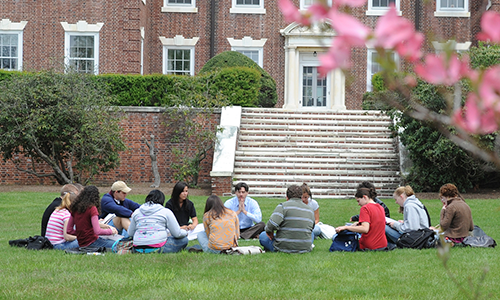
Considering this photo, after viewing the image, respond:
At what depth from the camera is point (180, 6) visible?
26672 mm

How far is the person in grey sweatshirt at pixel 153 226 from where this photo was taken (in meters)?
8.27

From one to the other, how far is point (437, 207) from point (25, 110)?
11.7 metres

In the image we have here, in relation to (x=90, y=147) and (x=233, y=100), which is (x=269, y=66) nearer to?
(x=233, y=100)

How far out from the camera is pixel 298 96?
26875mm

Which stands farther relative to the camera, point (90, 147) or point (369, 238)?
point (90, 147)

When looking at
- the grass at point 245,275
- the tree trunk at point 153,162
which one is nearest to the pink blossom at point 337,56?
the grass at point 245,275

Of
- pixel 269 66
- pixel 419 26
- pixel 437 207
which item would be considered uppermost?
pixel 419 26

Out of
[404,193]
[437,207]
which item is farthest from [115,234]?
[437,207]

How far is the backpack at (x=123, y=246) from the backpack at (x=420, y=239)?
13.6ft

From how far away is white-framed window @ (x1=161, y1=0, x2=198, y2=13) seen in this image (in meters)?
26.5

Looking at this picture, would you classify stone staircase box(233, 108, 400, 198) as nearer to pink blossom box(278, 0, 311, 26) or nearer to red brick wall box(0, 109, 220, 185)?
red brick wall box(0, 109, 220, 185)

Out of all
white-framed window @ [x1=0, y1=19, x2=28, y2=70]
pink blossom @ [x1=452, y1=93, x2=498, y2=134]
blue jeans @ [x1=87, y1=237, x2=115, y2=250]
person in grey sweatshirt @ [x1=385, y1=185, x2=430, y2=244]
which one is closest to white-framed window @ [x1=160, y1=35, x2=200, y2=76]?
white-framed window @ [x1=0, y1=19, x2=28, y2=70]

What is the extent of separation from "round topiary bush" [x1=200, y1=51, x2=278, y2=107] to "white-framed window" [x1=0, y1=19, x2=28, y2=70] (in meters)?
7.69

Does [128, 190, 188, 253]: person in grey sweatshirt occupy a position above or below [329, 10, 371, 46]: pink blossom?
below
